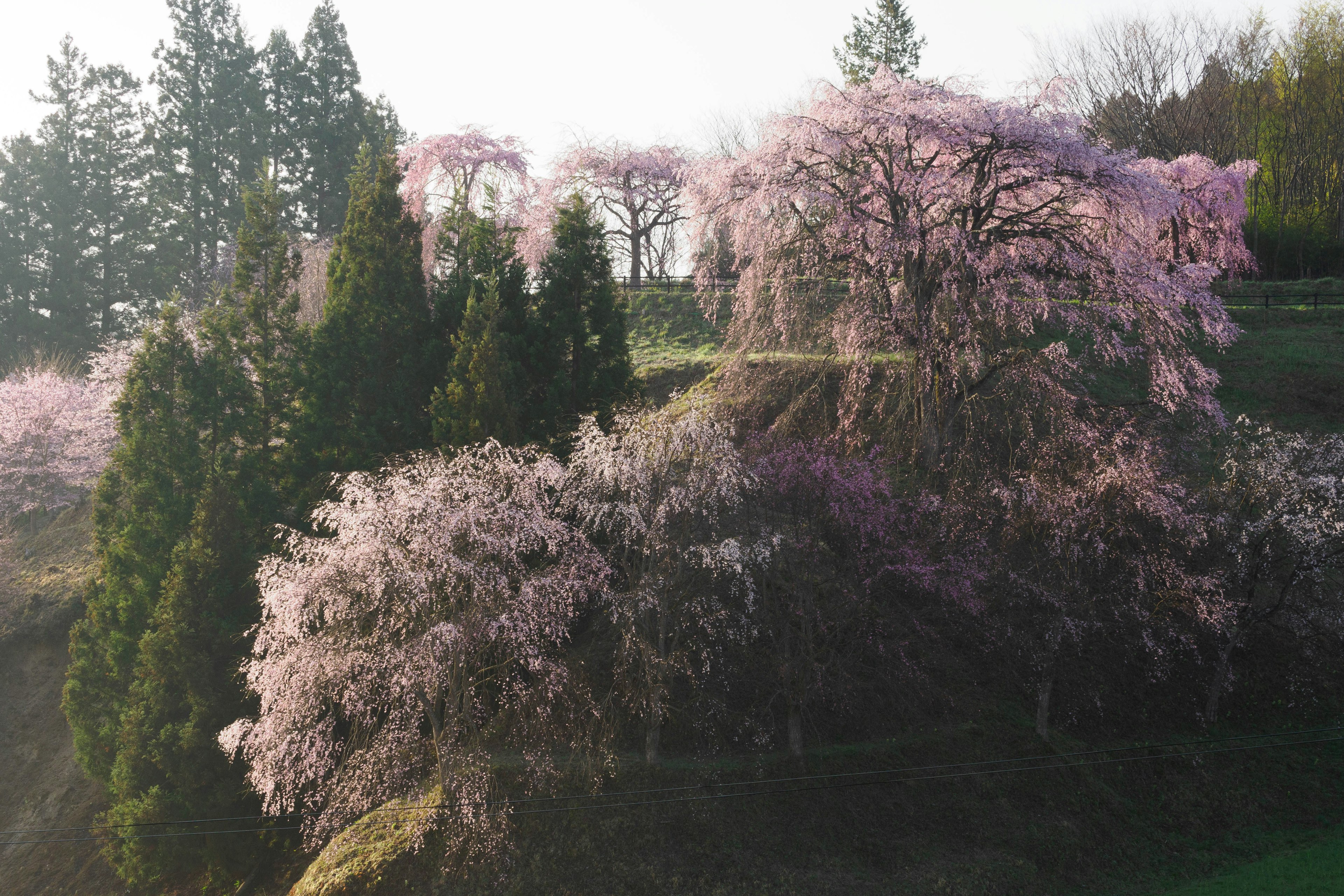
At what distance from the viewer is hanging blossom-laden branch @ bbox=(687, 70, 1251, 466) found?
17.5 metres

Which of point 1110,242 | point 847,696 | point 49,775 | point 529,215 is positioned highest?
point 529,215

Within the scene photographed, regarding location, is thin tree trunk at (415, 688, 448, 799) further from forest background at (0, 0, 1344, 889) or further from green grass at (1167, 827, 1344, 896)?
green grass at (1167, 827, 1344, 896)

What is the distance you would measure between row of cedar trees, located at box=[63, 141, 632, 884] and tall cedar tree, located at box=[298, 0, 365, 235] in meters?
22.8

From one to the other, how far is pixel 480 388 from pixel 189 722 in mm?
8770

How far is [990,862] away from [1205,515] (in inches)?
291

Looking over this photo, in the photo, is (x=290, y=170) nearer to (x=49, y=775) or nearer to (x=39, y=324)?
(x=39, y=324)

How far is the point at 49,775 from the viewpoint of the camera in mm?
21172

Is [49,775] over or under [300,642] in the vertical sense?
under

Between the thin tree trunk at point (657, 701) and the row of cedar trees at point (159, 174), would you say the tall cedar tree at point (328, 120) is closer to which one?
the row of cedar trees at point (159, 174)

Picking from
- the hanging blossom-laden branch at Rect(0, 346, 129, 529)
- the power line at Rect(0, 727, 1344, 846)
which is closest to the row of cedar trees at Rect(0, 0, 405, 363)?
the hanging blossom-laden branch at Rect(0, 346, 129, 529)

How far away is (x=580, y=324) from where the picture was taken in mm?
19891

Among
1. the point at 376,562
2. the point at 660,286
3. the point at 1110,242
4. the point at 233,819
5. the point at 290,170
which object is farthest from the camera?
the point at 290,170

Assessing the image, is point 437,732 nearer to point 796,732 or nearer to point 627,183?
point 796,732

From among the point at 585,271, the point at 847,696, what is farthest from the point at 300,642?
→ the point at 585,271
